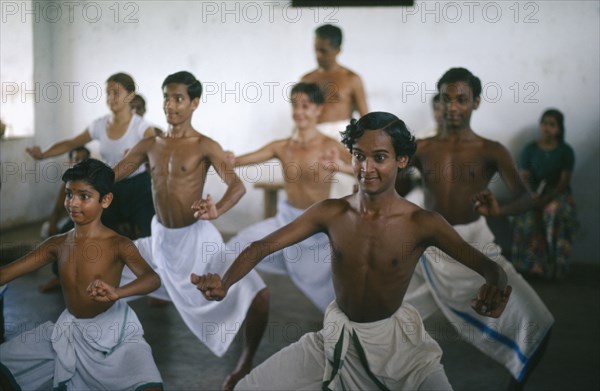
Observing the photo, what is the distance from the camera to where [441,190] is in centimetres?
354

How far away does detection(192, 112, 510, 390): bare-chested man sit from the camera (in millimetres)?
2490

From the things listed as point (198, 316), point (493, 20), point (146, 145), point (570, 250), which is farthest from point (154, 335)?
point (493, 20)

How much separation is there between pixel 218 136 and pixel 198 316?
9.89 feet

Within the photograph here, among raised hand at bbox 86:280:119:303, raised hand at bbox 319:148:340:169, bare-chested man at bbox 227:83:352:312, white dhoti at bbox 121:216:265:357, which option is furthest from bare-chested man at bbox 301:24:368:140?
raised hand at bbox 86:280:119:303

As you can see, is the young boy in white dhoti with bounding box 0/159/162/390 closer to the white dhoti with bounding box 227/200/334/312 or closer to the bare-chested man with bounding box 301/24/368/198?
the white dhoti with bounding box 227/200/334/312

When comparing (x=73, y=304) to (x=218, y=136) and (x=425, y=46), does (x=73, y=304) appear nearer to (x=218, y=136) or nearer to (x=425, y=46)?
(x=218, y=136)

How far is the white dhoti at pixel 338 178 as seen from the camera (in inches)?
197

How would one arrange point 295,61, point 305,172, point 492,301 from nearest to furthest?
point 492,301
point 305,172
point 295,61

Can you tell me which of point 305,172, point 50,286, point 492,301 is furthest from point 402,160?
point 50,286

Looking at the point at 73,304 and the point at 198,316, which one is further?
the point at 198,316

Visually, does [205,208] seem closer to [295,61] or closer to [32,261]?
[32,261]

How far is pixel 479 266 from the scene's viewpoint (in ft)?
8.14

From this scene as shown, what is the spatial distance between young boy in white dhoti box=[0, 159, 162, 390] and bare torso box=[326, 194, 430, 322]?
0.69m

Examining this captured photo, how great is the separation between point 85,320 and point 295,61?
156 inches
